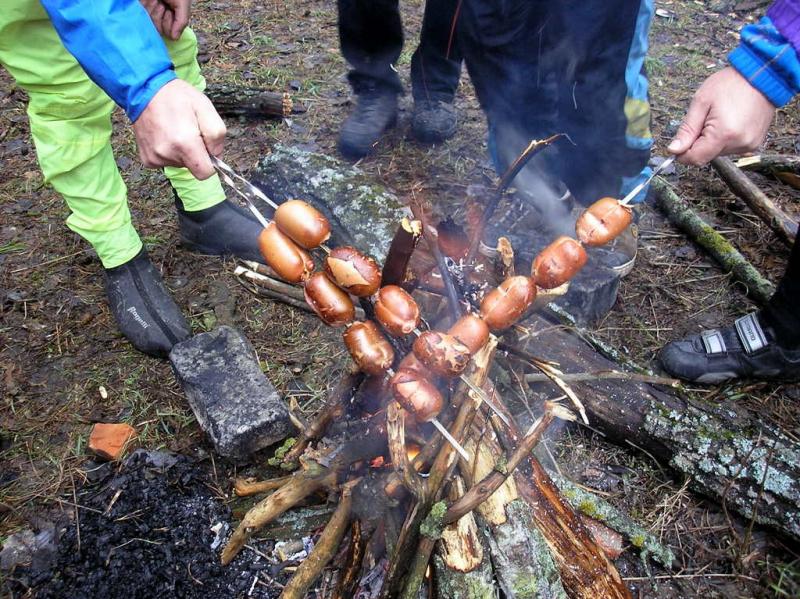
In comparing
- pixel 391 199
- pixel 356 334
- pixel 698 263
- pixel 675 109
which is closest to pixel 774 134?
pixel 675 109

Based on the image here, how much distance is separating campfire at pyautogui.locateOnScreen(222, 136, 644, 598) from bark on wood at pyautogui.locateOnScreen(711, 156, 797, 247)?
242 cm

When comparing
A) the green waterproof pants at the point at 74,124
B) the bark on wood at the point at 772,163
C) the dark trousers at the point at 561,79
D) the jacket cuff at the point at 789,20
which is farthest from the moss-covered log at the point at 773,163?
the green waterproof pants at the point at 74,124

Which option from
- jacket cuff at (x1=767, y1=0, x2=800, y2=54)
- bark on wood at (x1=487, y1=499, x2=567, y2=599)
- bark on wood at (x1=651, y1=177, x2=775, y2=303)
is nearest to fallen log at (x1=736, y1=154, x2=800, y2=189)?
bark on wood at (x1=651, y1=177, x2=775, y2=303)

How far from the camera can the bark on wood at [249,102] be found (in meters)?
4.90

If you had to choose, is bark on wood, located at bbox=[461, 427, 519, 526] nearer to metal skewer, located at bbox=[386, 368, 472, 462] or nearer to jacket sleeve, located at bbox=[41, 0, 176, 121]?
metal skewer, located at bbox=[386, 368, 472, 462]

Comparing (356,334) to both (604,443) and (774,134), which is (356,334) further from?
(774,134)

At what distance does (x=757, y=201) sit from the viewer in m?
3.77

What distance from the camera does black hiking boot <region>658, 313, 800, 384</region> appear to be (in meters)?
2.86

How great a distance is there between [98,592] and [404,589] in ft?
4.02

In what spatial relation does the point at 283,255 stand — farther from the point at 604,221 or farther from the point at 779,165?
the point at 779,165

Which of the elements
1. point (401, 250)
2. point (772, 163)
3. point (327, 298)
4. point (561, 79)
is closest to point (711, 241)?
point (772, 163)

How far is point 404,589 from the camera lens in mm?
1853

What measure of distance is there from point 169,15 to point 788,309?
11.7 feet

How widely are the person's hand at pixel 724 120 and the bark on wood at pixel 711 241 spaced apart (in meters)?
1.86
